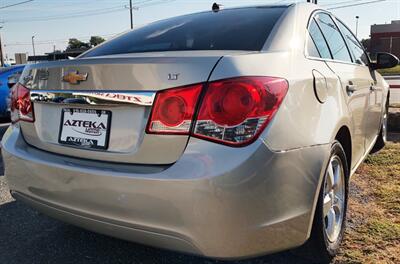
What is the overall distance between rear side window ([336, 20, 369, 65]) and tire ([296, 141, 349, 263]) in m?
1.30

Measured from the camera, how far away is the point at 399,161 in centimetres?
478

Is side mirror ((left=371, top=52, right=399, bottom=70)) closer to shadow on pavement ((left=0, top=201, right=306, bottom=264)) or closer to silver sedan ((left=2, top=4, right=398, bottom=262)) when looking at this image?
silver sedan ((left=2, top=4, right=398, bottom=262))

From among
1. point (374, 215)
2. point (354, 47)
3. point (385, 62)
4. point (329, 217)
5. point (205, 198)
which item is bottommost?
point (374, 215)

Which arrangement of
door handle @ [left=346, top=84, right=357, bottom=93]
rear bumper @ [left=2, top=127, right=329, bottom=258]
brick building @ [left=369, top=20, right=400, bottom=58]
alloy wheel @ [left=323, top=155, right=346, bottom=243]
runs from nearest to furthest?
rear bumper @ [left=2, top=127, right=329, bottom=258]
alloy wheel @ [left=323, top=155, right=346, bottom=243]
door handle @ [left=346, top=84, right=357, bottom=93]
brick building @ [left=369, top=20, right=400, bottom=58]

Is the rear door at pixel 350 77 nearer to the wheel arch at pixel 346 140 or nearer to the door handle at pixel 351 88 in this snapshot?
the door handle at pixel 351 88

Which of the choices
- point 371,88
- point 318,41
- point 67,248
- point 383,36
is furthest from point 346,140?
point 383,36

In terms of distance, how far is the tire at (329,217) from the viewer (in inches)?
91.5

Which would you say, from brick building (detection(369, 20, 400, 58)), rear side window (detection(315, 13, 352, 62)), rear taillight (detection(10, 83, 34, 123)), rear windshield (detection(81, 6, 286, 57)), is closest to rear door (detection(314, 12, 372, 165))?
rear side window (detection(315, 13, 352, 62))

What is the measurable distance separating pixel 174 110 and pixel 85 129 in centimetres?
53

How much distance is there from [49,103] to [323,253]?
1710mm

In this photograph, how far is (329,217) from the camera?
8.75 feet

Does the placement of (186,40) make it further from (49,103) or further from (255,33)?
(49,103)

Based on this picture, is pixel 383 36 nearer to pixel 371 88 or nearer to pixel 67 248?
pixel 371 88

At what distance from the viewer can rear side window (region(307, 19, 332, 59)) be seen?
2.66m
